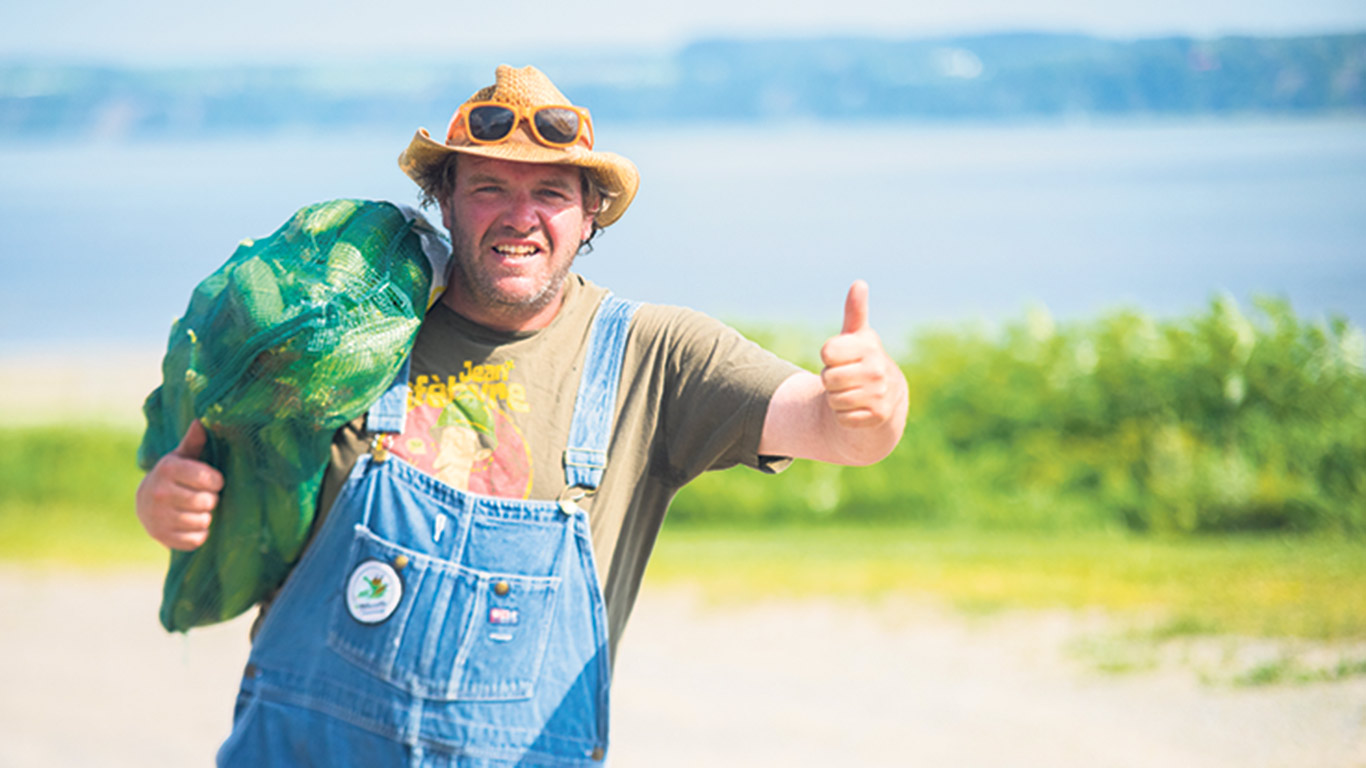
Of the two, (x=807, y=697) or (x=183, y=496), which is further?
(x=807, y=697)

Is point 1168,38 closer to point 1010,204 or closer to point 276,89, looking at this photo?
point 1010,204

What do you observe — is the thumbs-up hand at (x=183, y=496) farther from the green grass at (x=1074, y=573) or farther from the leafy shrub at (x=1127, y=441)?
the leafy shrub at (x=1127, y=441)

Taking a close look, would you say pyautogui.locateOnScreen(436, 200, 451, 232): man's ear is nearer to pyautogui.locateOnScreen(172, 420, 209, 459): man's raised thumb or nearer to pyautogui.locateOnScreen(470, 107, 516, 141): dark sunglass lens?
pyautogui.locateOnScreen(470, 107, 516, 141): dark sunglass lens

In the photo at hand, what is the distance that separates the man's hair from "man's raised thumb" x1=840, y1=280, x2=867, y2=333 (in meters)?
0.64

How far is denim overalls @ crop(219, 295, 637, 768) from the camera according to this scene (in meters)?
2.28

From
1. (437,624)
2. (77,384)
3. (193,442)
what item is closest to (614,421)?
(437,624)

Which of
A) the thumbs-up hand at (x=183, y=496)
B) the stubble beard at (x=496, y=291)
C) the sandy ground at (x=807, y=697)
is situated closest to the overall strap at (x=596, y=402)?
the stubble beard at (x=496, y=291)

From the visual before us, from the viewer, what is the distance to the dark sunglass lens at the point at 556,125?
2.43 m

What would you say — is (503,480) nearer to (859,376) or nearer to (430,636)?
(430,636)

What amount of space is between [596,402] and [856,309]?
53cm

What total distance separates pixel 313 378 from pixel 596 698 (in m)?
0.75

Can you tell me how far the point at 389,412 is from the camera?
93.7 inches

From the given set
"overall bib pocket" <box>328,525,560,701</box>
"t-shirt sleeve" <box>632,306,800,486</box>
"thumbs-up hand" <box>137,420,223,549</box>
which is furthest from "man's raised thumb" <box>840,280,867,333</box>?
"thumbs-up hand" <box>137,420,223,549</box>

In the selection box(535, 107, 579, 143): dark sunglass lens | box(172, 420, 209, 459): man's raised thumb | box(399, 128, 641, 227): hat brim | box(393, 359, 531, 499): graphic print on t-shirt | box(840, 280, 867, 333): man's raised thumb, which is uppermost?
box(535, 107, 579, 143): dark sunglass lens
